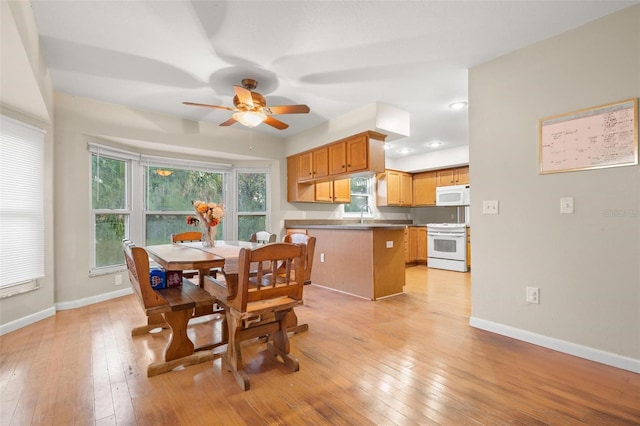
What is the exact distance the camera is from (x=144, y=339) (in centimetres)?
253

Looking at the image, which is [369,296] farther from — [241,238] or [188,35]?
[188,35]

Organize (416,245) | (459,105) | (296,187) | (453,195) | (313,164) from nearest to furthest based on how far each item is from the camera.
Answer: (459,105) < (313,164) < (296,187) < (453,195) < (416,245)

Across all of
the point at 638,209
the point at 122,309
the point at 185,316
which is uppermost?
the point at 638,209

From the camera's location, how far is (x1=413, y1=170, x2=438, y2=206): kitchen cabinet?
6504mm

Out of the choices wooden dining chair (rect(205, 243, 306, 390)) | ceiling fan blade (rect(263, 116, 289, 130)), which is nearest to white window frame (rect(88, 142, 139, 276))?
ceiling fan blade (rect(263, 116, 289, 130))

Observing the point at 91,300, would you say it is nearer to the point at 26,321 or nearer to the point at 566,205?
the point at 26,321

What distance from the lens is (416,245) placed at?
6.47m

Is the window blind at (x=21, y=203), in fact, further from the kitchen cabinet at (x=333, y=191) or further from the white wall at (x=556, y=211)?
the white wall at (x=556, y=211)

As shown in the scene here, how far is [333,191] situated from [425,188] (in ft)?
8.10

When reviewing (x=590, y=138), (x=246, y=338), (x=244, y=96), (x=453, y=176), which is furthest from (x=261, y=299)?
(x=453, y=176)

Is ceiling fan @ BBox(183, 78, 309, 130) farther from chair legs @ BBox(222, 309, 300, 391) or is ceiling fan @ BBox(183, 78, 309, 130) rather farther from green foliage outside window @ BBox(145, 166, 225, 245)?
green foliage outside window @ BBox(145, 166, 225, 245)

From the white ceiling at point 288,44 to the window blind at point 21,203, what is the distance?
27.4 inches

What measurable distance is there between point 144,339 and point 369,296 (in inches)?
95.4

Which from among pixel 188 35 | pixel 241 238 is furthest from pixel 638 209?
pixel 241 238
